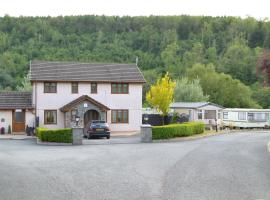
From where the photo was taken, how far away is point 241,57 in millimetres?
103250

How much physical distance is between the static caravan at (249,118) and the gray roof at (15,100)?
790 inches

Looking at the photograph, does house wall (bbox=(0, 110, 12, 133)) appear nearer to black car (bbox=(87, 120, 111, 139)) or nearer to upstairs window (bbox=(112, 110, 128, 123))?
upstairs window (bbox=(112, 110, 128, 123))

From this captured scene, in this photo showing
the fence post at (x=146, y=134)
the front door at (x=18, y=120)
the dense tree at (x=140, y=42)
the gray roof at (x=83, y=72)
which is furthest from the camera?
the dense tree at (x=140, y=42)

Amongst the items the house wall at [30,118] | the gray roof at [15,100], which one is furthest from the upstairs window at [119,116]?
the gray roof at [15,100]

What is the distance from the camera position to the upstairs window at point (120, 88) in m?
43.1

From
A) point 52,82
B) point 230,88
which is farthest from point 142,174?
point 230,88

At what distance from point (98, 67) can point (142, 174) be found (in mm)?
29896

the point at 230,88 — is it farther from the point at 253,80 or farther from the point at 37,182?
the point at 37,182

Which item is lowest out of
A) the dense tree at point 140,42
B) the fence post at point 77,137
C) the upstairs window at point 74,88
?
the fence post at point 77,137

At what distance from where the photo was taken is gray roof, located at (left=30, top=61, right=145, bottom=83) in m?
41.6

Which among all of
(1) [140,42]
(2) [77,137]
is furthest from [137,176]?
(1) [140,42]

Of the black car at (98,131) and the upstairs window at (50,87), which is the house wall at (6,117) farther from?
the black car at (98,131)

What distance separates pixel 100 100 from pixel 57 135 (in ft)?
37.8

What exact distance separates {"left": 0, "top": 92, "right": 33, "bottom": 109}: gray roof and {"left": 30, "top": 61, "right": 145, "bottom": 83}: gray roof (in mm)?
2776
